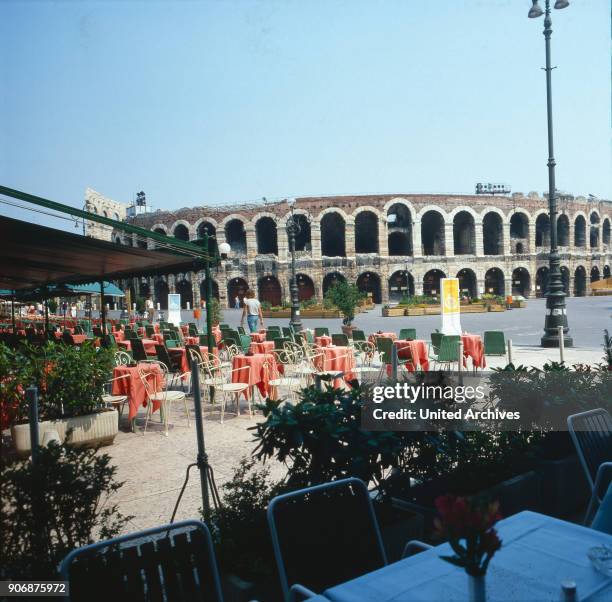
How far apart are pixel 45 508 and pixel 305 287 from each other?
37191 millimetres

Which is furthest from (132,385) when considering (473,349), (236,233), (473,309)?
(236,233)

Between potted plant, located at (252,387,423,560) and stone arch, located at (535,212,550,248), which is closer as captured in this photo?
potted plant, located at (252,387,423,560)

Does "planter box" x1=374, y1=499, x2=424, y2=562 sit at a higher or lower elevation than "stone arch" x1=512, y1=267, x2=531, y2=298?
lower

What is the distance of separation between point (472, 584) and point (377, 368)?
27.5ft

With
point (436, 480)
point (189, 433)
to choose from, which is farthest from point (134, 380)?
point (436, 480)

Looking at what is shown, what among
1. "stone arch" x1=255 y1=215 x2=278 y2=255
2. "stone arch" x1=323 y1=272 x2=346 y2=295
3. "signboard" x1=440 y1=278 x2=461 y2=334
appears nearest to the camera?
"signboard" x1=440 y1=278 x2=461 y2=334

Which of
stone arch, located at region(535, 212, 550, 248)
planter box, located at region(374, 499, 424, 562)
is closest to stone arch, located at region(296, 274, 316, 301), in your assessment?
stone arch, located at region(535, 212, 550, 248)

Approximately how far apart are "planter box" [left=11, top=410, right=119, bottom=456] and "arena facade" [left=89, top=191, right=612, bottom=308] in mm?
31384

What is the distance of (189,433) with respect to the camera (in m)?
5.84

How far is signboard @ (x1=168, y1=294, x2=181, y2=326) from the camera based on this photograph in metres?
15.2

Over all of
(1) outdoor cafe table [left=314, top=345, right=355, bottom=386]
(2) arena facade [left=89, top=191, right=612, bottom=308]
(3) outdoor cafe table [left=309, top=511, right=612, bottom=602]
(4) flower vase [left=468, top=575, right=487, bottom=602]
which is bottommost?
(1) outdoor cafe table [left=314, top=345, right=355, bottom=386]

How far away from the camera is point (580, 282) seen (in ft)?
140

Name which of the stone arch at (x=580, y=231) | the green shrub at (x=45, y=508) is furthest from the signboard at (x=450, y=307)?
the stone arch at (x=580, y=231)

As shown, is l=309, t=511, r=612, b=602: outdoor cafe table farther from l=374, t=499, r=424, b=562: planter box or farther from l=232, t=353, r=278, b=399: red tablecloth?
l=232, t=353, r=278, b=399: red tablecloth
